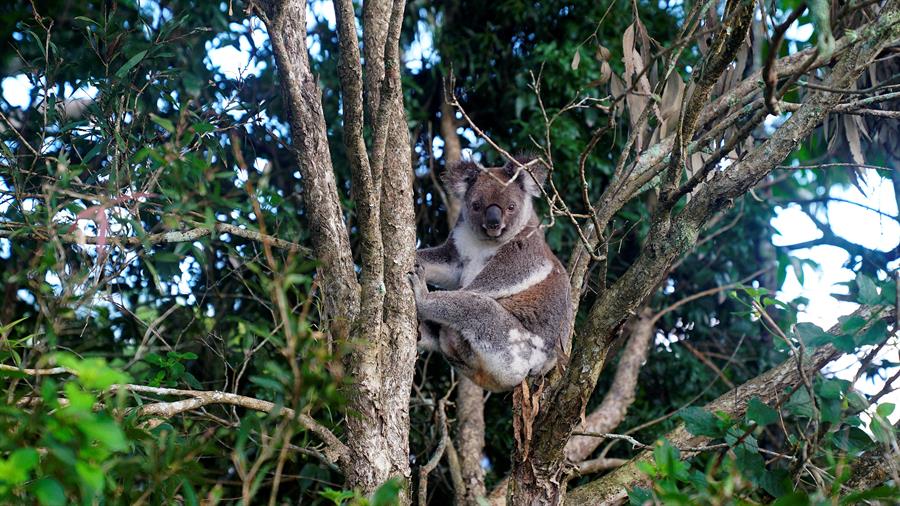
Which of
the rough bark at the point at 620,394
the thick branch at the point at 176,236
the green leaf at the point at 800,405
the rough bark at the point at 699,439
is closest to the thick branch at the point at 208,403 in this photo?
the thick branch at the point at 176,236

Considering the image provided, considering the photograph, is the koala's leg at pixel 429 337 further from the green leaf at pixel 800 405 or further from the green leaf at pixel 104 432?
the green leaf at pixel 104 432

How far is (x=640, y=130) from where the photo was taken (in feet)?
12.5

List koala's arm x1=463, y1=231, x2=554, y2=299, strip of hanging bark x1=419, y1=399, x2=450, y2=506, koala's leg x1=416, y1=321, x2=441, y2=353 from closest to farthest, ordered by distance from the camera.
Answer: strip of hanging bark x1=419, y1=399, x2=450, y2=506 → koala's leg x1=416, y1=321, x2=441, y2=353 → koala's arm x1=463, y1=231, x2=554, y2=299

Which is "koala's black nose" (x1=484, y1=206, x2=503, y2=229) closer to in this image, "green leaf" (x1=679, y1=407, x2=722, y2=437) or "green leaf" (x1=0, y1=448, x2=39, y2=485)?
"green leaf" (x1=679, y1=407, x2=722, y2=437)

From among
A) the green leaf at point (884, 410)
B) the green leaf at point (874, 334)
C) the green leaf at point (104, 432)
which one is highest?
the green leaf at point (874, 334)

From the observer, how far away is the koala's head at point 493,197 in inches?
186

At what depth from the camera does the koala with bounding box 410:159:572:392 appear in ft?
13.9

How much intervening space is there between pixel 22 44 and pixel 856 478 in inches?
201

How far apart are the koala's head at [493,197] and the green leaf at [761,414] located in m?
2.31

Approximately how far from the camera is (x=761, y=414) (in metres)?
2.55

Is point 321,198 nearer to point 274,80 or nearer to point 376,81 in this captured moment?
point 376,81

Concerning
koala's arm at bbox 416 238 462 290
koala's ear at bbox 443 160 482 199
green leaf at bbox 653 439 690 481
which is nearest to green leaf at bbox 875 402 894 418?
green leaf at bbox 653 439 690 481

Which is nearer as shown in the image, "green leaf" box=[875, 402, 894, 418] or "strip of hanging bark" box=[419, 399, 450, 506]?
"green leaf" box=[875, 402, 894, 418]

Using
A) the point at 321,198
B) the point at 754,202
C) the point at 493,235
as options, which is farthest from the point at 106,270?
the point at 754,202
